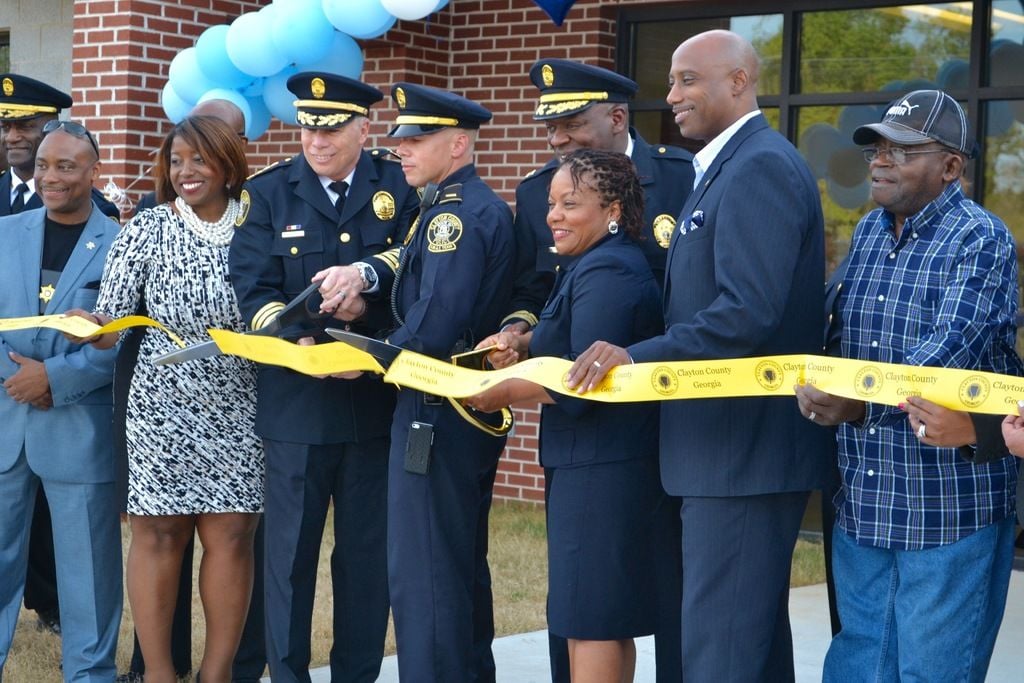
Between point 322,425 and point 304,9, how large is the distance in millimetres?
3080

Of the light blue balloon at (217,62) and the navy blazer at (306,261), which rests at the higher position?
the light blue balloon at (217,62)

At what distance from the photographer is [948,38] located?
8.06 meters

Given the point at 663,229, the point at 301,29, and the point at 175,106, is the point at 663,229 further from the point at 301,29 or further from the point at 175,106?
the point at 175,106

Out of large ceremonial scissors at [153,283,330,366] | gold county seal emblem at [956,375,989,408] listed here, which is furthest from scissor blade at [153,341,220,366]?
gold county seal emblem at [956,375,989,408]

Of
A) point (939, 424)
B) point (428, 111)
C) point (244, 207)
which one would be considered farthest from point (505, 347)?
point (939, 424)

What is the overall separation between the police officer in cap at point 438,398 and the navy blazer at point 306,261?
297 millimetres

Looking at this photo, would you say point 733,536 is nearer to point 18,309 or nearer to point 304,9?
point 18,309

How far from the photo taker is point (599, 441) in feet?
13.9

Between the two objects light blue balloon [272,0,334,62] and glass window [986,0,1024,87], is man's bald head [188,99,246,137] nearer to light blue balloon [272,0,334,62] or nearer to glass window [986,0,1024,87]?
light blue balloon [272,0,334,62]

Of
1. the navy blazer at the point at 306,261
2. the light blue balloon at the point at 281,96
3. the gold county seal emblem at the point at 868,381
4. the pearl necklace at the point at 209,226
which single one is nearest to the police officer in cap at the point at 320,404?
the navy blazer at the point at 306,261

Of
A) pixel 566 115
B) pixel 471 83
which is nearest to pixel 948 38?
pixel 471 83

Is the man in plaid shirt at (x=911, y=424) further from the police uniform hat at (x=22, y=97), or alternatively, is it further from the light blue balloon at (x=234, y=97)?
the light blue balloon at (x=234, y=97)

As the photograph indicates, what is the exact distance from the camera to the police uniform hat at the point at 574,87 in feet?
15.8

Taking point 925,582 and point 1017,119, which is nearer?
point 925,582
